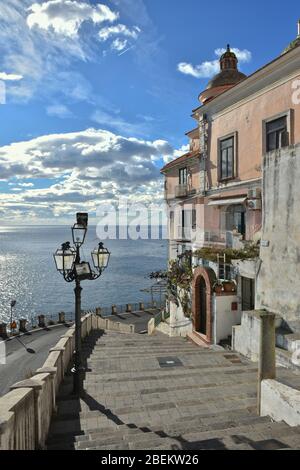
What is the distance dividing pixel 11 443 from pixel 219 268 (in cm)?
1204

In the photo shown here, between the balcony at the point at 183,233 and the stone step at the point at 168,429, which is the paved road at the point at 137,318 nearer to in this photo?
the balcony at the point at 183,233

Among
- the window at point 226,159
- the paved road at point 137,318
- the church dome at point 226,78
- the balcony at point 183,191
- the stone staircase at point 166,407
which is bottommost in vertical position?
the paved road at point 137,318

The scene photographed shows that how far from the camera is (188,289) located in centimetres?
1830

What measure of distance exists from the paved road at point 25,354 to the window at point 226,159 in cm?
1517

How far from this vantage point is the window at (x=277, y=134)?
565 inches

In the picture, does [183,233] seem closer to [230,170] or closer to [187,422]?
[230,170]

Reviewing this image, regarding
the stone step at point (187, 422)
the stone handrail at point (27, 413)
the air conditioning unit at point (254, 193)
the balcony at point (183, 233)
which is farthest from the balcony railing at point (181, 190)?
the stone handrail at point (27, 413)

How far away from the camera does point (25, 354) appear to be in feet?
80.4

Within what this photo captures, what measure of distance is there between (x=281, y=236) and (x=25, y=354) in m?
21.4

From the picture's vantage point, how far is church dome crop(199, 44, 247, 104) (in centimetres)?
2123

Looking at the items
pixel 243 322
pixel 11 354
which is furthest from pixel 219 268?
pixel 11 354

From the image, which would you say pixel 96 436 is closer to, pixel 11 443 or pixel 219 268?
pixel 11 443

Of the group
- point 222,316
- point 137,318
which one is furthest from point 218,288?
point 137,318

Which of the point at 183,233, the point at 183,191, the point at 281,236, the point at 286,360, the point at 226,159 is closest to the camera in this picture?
the point at 286,360
